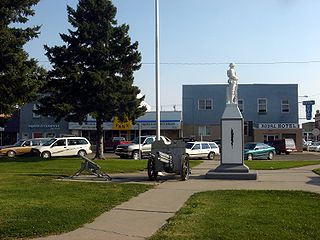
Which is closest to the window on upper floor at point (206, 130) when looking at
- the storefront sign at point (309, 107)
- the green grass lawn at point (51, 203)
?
the storefront sign at point (309, 107)

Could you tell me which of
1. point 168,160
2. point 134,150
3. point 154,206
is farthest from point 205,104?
point 154,206

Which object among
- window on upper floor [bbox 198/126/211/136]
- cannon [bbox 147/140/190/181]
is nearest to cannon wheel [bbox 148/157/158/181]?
cannon [bbox 147/140/190/181]

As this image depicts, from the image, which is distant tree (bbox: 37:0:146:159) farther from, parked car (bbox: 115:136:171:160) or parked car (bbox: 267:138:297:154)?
parked car (bbox: 267:138:297:154)

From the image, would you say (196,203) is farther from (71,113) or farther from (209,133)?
(209,133)

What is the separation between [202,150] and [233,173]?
21.0 meters

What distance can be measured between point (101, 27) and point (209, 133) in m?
27.8

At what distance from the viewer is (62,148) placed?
3906 cm

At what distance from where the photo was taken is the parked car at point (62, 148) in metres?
38.6

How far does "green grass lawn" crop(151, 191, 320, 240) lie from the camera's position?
7864 millimetres

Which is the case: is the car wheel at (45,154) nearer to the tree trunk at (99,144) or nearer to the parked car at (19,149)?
the parked car at (19,149)

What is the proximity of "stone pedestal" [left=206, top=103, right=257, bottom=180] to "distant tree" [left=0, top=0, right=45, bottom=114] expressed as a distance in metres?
12.4

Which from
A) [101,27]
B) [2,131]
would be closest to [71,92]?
[101,27]

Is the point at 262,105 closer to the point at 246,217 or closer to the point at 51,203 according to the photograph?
the point at 51,203

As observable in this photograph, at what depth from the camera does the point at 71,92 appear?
3334cm
